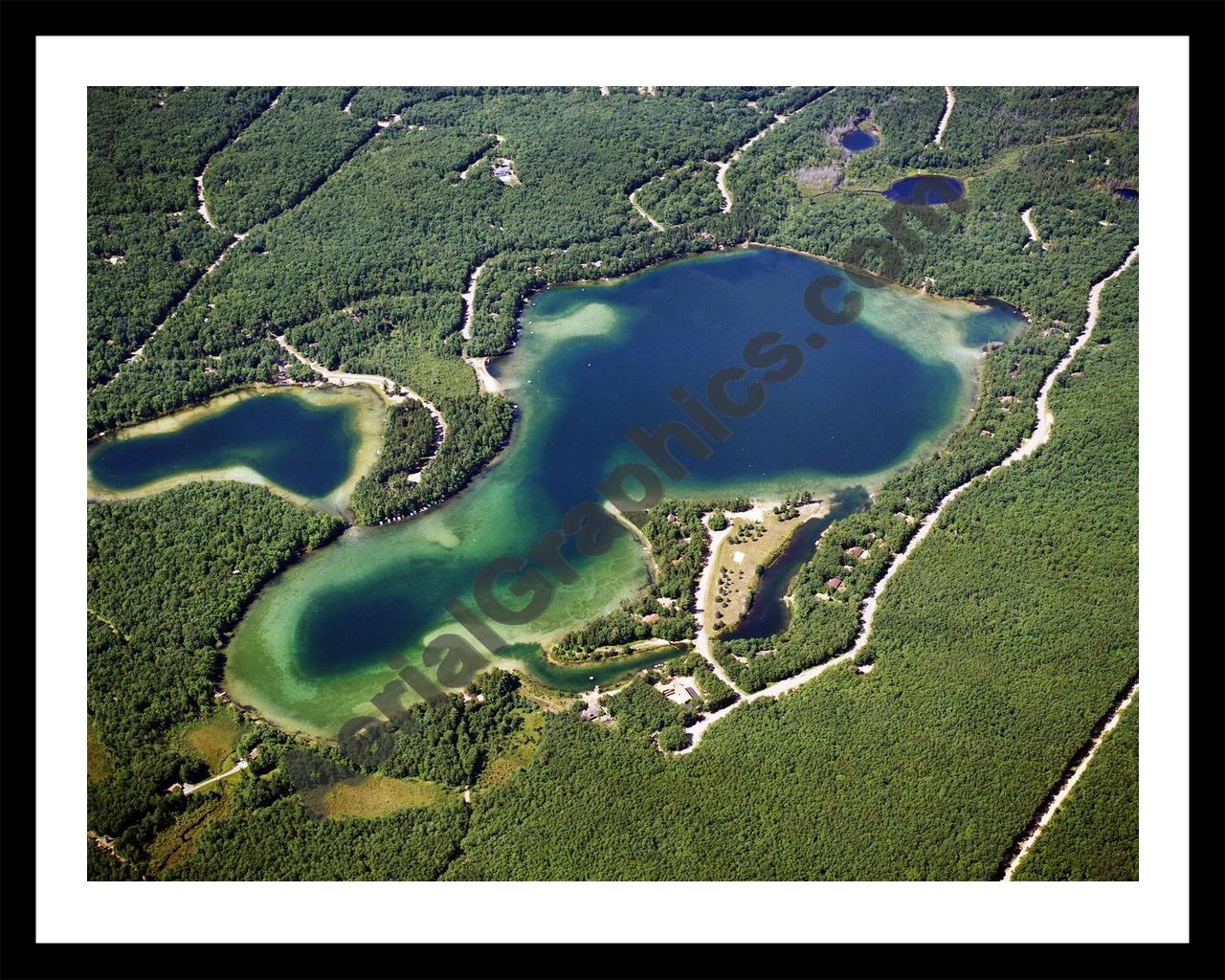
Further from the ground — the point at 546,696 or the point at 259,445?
the point at 259,445

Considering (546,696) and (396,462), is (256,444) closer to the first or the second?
(396,462)

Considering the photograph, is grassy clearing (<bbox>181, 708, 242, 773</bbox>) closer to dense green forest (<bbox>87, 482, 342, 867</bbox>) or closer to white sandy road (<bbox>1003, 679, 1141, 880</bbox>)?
dense green forest (<bbox>87, 482, 342, 867</bbox>)

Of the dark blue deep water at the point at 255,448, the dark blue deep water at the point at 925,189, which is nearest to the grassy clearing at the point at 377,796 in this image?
the dark blue deep water at the point at 255,448

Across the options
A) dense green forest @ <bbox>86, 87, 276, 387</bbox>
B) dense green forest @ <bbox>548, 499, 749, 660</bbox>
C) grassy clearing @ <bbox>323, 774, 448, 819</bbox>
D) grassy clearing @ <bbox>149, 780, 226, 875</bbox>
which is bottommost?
grassy clearing @ <bbox>149, 780, 226, 875</bbox>

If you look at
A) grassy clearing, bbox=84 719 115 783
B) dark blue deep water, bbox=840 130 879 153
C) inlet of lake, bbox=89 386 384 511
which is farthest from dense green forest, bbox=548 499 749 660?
dark blue deep water, bbox=840 130 879 153

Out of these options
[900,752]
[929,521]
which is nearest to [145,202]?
[929,521]
